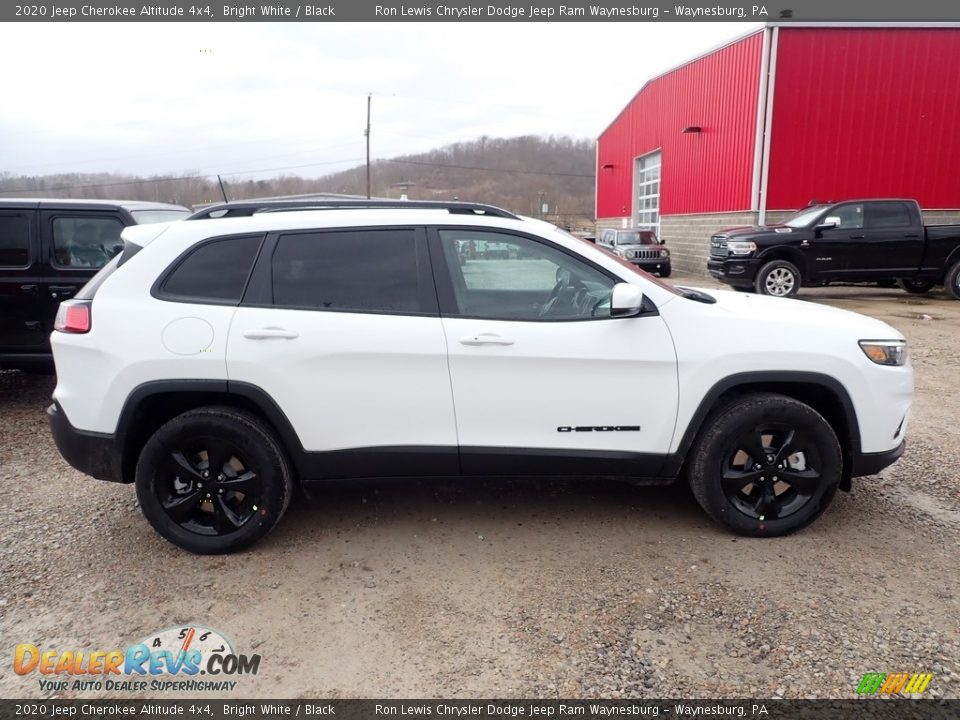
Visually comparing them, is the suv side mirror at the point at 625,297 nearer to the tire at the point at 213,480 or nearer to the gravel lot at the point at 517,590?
the gravel lot at the point at 517,590

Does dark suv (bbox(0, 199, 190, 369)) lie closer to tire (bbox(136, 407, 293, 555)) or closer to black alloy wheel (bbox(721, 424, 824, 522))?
tire (bbox(136, 407, 293, 555))

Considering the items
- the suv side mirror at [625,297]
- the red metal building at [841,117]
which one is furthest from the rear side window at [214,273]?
the red metal building at [841,117]

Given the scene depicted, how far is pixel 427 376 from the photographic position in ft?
10.8

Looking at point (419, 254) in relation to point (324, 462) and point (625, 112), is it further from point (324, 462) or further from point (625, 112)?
point (625, 112)

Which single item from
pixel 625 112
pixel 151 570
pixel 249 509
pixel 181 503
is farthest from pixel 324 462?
pixel 625 112

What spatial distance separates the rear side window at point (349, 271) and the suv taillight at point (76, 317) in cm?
94

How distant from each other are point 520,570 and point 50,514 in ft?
9.39

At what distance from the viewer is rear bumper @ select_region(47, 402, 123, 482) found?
131 inches

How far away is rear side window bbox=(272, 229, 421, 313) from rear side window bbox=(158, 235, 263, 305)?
160 mm

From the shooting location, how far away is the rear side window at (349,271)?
133 inches

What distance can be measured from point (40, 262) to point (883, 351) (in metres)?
6.58

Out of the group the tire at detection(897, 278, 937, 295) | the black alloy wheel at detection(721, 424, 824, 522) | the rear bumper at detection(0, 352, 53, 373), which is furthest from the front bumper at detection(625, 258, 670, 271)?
the black alloy wheel at detection(721, 424, 824, 522)

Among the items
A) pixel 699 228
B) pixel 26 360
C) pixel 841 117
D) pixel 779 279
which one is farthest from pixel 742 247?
pixel 26 360

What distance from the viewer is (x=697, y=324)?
337 cm
